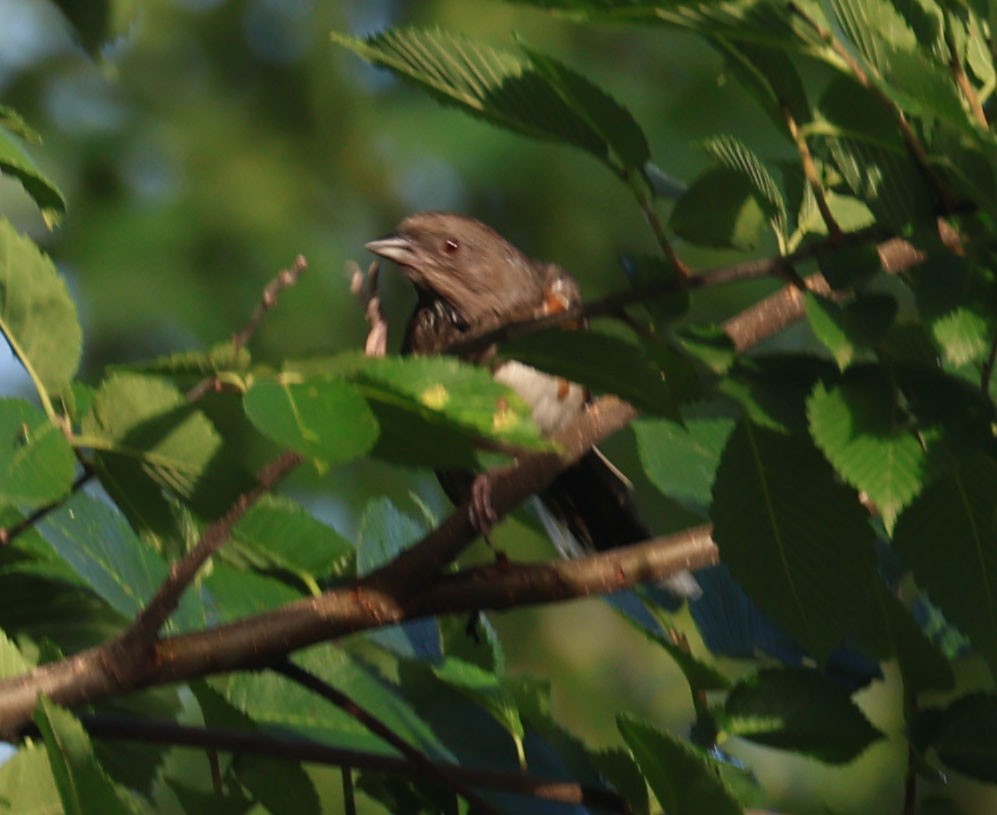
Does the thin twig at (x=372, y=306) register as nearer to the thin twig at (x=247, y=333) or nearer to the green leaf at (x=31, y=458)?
the thin twig at (x=247, y=333)

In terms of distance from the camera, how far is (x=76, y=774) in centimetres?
120

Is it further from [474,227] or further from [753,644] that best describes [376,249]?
[753,644]

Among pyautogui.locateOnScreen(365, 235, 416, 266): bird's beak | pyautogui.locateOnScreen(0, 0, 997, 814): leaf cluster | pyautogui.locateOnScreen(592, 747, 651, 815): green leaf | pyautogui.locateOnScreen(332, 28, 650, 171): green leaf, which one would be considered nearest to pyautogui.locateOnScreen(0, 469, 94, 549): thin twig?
pyautogui.locateOnScreen(0, 0, 997, 814): leaf cluster

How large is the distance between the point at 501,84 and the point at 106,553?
27.7 inches

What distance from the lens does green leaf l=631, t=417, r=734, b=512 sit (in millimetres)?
1526

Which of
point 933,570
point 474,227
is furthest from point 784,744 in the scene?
point 474,227

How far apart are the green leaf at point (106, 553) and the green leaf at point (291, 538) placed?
0.12 metres

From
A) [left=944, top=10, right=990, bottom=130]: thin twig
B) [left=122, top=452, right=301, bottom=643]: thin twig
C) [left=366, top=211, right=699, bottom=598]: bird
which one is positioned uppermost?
[left=944, top=10, right=990, bottom=130]: thin twig

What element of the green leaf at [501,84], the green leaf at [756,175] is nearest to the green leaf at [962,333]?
the green leaf at [756,175]

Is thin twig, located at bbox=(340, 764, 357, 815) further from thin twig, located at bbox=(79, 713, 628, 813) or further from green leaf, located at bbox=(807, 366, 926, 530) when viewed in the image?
green leaf, located at bbox=(807, 366, 926, 530)

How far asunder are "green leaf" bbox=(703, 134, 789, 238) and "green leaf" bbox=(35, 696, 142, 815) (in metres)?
0.72

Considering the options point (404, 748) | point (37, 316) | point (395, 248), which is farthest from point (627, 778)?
point (395, 248)

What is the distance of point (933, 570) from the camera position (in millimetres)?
1302

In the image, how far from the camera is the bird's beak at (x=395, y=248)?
3.79m
